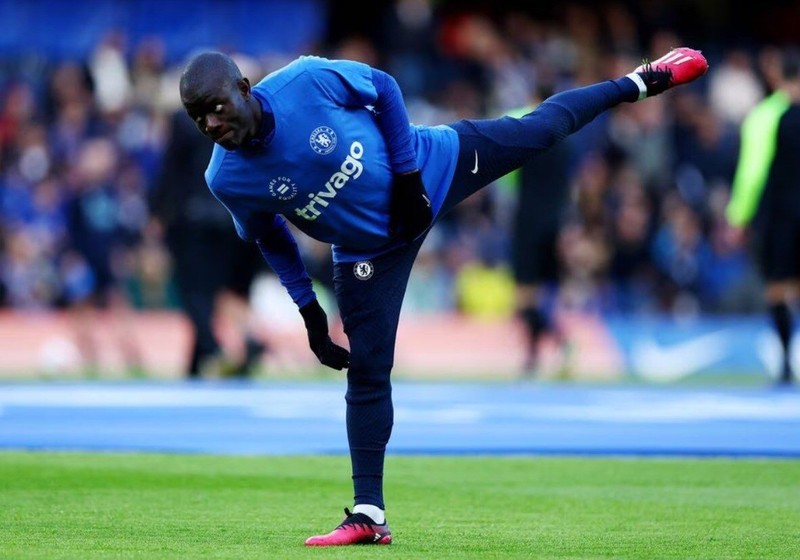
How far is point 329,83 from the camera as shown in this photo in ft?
21.0

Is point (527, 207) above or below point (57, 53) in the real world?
below

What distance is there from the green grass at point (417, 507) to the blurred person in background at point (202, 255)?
5.82 m

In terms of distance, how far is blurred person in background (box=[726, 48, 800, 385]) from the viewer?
47.6 ft

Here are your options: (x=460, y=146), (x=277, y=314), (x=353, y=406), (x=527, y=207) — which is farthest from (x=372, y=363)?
(x=277, y=314)

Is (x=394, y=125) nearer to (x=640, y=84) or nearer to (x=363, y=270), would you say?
(x=363, y=270)

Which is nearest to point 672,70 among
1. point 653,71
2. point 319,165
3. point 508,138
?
point 653,71

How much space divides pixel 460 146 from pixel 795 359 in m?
10.0

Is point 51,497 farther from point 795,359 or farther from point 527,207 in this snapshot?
point 795,359

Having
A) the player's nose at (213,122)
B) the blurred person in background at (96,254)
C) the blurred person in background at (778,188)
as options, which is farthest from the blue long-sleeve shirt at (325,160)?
the blurred person in background at (96,254)

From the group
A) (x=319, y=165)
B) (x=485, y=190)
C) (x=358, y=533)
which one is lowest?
(x=358, y=533)

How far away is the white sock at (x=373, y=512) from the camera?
637cm

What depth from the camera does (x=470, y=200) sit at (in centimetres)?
2042

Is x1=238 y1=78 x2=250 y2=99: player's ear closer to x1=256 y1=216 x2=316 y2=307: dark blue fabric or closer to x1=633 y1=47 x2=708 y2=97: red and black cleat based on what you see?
x1=256 y1=216 x2=316 y2=307: dark blue fabric

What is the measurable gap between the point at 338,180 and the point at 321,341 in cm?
75
